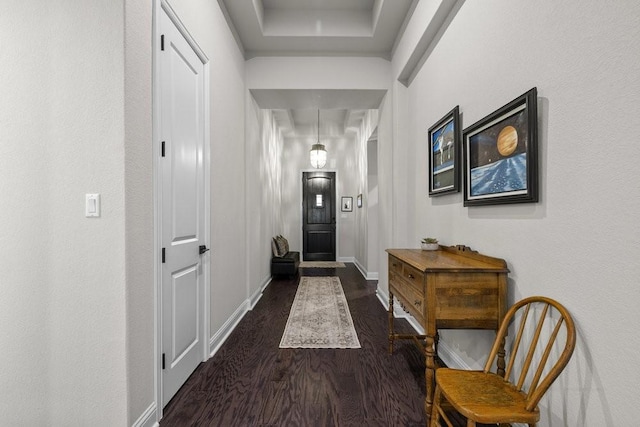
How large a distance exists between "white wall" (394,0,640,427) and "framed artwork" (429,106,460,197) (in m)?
0.39

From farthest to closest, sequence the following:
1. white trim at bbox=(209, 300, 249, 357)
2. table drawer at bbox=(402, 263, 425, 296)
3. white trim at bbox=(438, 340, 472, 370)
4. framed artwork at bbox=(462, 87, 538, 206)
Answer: white trim at bbox=(209, 300, 249, 357)
white trim at bbox=(438, 340, 472, 370)
table drawer at bbox=(402, 263, 425, 296)
framed artwork at bbox=(462, 87, 538, 206)

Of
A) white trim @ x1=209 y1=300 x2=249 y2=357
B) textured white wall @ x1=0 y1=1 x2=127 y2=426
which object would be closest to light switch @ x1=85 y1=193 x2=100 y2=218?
textured white wall @ x1=0 y1=1 x2=127 y2=426

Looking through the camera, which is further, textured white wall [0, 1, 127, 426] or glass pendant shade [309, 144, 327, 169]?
glass pendant shade [309, 144, 327, 169]

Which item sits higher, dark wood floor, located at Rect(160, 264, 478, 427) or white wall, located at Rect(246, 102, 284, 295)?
white wall, located at Rect(246, 102, 284, 295)

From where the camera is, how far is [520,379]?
1313 millimetres

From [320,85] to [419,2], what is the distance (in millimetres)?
1378

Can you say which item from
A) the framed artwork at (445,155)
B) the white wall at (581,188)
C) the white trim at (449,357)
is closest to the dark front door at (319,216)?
the framed artwork at (445,155)

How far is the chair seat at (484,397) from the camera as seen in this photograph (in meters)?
1.15

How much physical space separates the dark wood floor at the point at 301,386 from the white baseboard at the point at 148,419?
10 centimetres

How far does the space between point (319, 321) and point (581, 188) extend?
2.80 m

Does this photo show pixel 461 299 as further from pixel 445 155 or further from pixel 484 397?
pixel 445 155

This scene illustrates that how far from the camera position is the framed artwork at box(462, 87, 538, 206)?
1436 mm

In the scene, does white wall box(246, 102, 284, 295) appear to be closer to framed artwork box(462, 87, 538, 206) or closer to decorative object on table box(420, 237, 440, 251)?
decorative object on table box(420, 237, 440, 251)

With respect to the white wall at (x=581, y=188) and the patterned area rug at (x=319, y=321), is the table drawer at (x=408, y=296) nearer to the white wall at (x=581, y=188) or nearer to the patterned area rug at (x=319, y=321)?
the white wall at (x=581, y=188)
